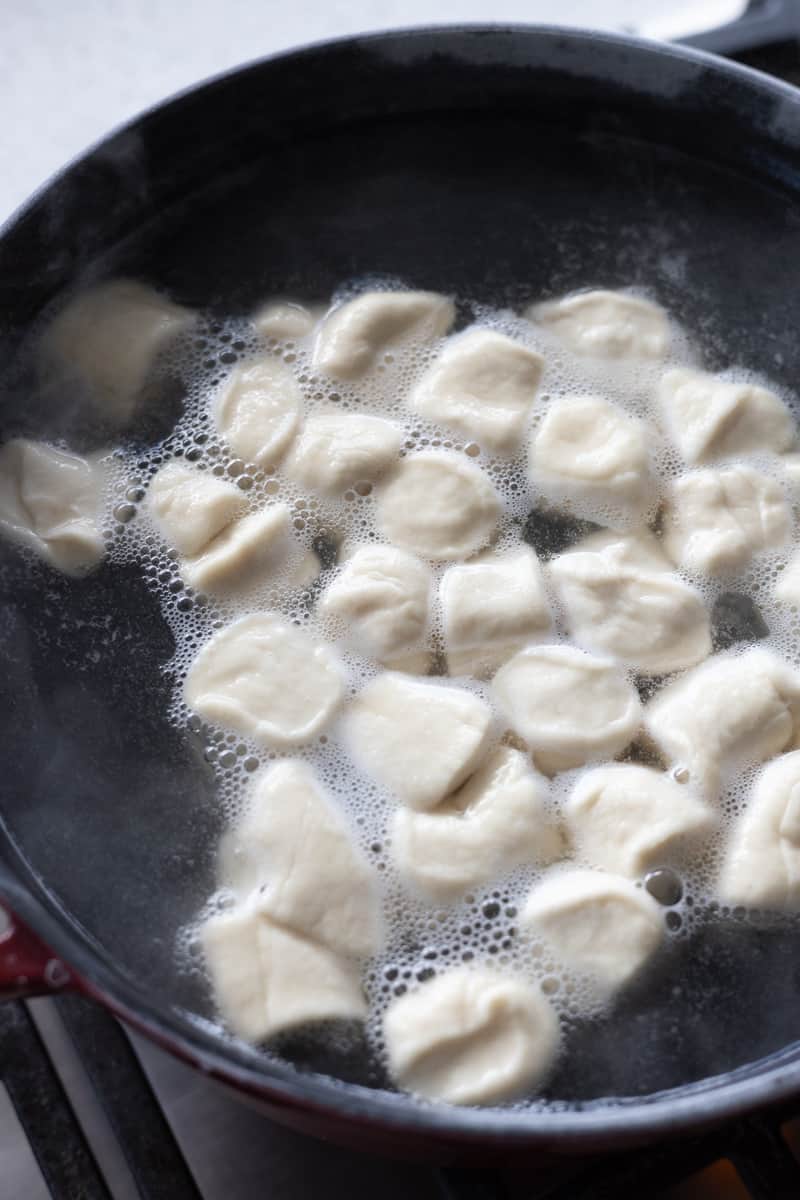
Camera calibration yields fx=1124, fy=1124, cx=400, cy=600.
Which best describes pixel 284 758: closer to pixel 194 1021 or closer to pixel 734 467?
pixel 194 1021

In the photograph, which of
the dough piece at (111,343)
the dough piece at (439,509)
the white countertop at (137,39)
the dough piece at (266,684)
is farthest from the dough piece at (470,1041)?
the white countertop at (137,39)

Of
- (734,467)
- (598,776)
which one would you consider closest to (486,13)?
(734,467)

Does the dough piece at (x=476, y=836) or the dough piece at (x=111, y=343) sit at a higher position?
the dough piece at (x=111, y=343)

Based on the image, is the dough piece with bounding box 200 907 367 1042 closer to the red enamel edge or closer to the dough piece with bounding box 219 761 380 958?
the dough piece with bounding box 219 761 380 958

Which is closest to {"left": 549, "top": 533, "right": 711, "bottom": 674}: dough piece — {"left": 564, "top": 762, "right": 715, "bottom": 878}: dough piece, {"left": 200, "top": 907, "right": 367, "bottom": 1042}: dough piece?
{"left": 564, "top": 762, "right": 715, "bottom": 878}: dough piece

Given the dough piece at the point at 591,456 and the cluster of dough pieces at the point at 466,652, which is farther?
the dough piece at the point at 591,456

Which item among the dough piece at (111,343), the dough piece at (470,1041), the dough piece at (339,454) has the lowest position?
the dough piece at (470,1041)

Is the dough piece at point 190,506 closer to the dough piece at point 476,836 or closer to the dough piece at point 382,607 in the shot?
the dough piece at point 382,607

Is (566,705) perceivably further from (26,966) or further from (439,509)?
(26,966)
